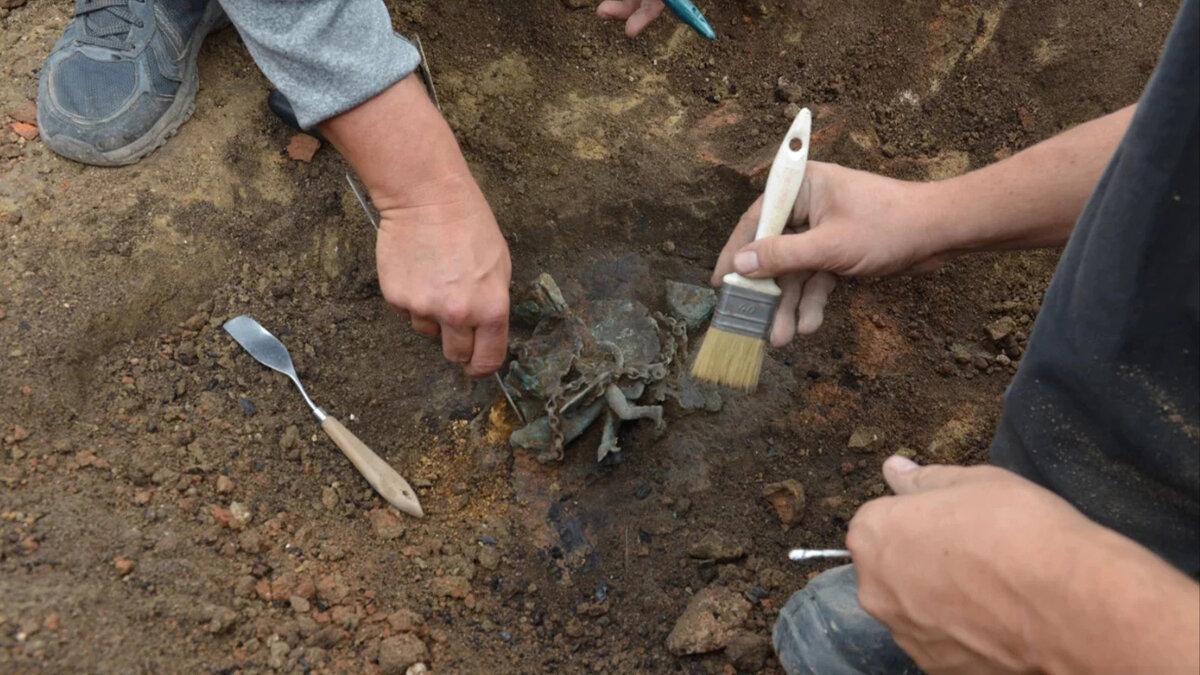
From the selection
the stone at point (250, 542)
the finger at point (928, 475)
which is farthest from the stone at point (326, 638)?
the finger at point (928, 475)

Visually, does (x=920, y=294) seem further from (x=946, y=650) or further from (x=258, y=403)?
(x=258, y=403)

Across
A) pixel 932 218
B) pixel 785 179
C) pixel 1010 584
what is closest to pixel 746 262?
pixel 785 179

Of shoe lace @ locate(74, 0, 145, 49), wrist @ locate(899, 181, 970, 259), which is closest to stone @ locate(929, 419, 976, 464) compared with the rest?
wrist @ locate(899, 181, 970, 259)

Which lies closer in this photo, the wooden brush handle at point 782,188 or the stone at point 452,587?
the wooden brush handle at point 782,188

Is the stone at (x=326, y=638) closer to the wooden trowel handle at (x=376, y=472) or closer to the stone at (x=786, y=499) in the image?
the wooden trowel handle at (x=376, y=472)

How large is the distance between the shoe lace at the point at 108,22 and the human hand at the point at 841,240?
187 cm

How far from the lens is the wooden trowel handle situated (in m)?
2.25

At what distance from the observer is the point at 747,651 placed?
6.79 feet

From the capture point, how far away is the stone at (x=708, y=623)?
81.3 inches

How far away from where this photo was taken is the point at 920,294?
111 inches

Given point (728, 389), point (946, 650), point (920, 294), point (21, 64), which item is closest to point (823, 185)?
point (728, 389)

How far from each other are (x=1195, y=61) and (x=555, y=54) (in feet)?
7.10

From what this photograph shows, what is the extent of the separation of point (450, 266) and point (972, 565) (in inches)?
45.0

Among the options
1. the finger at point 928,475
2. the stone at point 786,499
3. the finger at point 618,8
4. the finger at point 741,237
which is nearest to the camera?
the finger at point 928,475
